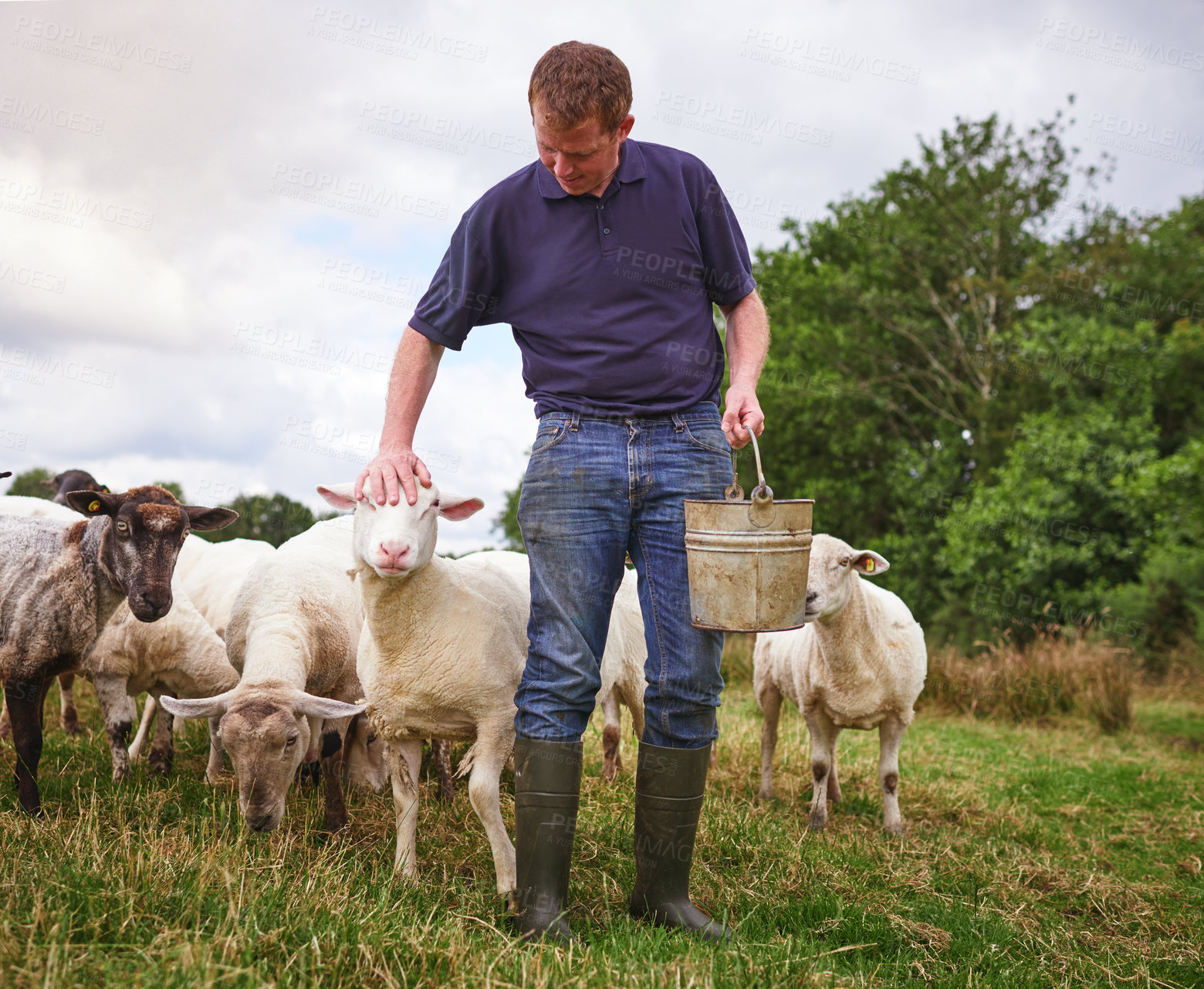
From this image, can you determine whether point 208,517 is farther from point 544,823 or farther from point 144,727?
point 544,823

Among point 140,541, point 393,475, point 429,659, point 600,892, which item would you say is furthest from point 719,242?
point 140,541

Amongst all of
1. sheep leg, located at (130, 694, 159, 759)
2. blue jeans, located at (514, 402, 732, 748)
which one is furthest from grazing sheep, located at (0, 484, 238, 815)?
blue jeans, located at (514, 402, 732, 748)

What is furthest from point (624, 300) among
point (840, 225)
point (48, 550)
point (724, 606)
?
point (840, 225)

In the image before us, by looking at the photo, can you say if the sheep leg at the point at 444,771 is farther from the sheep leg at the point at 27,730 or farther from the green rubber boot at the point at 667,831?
the green rubber boot at the point at 667,831

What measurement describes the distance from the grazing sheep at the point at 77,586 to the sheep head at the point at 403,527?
1635 mm

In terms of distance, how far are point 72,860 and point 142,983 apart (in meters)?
0.94

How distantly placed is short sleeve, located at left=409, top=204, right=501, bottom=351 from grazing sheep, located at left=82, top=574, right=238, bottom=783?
297cm

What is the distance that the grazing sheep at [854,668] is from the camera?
5.42m

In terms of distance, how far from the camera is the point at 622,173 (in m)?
3.17

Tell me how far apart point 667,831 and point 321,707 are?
1782 millimetres

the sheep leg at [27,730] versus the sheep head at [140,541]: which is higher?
the sheep head at [140,541]

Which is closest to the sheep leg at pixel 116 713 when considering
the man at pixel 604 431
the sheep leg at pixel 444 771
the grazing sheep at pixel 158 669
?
→ the grazing sheep at pixel 158 669

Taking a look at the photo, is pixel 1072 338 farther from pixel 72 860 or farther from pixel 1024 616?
pixel 72 860

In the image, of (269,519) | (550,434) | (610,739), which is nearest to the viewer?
(550,434)
